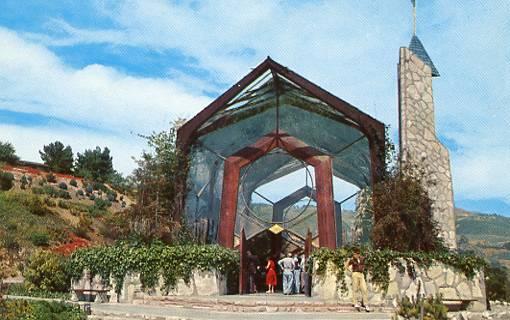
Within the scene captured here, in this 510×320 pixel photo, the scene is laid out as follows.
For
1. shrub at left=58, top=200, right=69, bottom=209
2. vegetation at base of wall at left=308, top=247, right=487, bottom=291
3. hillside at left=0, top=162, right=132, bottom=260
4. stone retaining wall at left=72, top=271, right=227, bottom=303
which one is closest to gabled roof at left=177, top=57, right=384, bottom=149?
vegetation at base of wall at left=308, top=247, right=487, bottom=291

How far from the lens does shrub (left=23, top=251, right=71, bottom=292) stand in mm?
17141

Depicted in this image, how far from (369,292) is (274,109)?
8.14 metres

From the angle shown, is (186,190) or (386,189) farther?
(186,190)

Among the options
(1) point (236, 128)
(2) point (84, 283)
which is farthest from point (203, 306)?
(1) point (236, 128)

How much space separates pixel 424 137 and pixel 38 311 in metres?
13.5

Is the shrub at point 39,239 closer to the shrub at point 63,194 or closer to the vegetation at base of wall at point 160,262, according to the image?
the shrub at point 63,194

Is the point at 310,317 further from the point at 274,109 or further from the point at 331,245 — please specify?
the point at 274,109

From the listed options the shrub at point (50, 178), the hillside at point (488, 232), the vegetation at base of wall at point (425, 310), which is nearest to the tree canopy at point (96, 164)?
the shrub at point (50, 178)

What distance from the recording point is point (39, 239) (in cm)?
3014

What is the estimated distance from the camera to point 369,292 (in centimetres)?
1374

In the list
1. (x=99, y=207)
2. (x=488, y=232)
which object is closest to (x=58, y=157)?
(x=99, y=207)

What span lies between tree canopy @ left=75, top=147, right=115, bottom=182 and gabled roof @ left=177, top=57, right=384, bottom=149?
1358 inches

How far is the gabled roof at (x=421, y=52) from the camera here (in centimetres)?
2047

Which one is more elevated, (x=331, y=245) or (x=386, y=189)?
(x=386, y=189)
